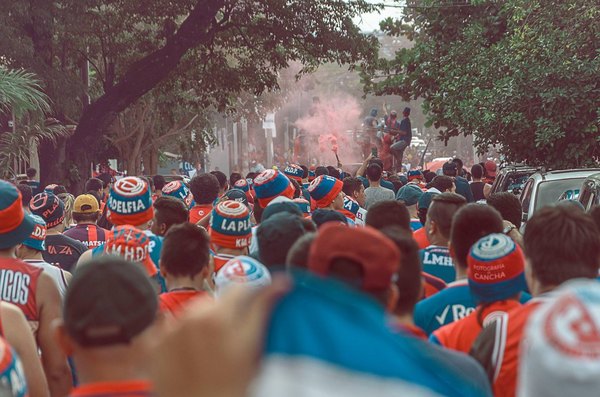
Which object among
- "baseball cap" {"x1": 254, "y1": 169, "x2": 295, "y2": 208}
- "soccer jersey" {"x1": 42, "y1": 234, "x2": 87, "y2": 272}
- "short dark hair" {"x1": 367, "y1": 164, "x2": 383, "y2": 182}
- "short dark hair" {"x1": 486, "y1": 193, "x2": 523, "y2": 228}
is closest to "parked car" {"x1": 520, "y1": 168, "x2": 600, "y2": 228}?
"short dark hair" {"x1": 367, "y1": 164, "x2": 383, "y2": 182}

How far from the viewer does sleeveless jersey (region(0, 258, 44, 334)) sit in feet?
16.0

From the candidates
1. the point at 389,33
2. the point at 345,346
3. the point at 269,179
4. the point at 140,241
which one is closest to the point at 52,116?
the point at 389,33

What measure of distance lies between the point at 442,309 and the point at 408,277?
1184 millimetres

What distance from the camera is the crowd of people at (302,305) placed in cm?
148

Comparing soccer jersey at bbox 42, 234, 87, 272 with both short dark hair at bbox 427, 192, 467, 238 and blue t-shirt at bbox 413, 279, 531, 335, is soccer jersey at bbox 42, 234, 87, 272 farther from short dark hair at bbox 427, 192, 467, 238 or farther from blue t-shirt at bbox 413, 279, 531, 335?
blue t-shirt at bbox 413, 279, 531, 335

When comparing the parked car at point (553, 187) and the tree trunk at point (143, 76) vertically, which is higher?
the tree trunk at point (143, 76)

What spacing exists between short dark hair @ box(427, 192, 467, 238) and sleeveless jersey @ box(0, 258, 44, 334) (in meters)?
2.51

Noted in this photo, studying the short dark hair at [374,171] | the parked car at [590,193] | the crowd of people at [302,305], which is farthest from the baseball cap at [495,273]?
the short dark hair at [374,171]

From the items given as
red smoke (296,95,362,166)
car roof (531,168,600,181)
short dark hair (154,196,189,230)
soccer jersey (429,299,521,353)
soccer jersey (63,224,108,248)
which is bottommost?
red smoke (296,95,362,166)

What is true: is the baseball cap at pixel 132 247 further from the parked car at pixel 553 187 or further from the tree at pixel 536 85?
the tree at pixel 536 85

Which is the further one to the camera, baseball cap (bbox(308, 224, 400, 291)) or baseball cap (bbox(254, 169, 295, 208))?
baseball cap (bbox(254, 169, 295, 208))

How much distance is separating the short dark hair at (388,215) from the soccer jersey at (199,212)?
351cm

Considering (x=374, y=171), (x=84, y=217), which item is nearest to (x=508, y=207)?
(x=84, y=217)

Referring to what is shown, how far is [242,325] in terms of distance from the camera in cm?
147
